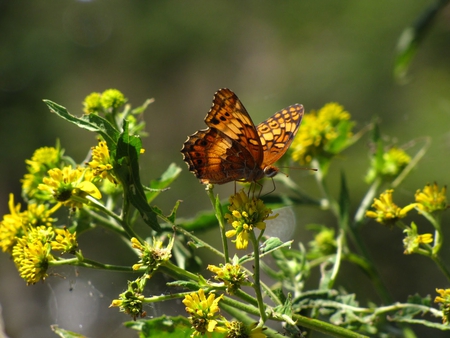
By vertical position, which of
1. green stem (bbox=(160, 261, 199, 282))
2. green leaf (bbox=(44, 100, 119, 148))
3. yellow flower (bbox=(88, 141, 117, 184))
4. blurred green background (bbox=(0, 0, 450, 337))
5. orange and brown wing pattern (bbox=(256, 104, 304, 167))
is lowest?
green stem (bbox=(160, 261, 199, 282))

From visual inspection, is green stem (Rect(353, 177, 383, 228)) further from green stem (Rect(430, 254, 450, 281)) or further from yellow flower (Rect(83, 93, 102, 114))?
yellow flower (Rect(83, 93, 102, 114))

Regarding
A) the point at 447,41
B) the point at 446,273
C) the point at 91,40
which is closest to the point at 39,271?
the point at 446,273

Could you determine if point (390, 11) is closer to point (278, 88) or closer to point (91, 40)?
point (278, 88)

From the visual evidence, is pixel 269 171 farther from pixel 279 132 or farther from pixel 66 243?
pixel 66 243

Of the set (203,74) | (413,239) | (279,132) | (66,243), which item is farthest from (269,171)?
(203,74)

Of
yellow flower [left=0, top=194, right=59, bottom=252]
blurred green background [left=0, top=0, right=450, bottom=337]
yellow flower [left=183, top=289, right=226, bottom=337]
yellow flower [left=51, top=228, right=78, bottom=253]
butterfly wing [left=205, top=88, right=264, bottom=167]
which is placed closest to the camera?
yellow flower [left=183, top=289, right=226, bottom=337]

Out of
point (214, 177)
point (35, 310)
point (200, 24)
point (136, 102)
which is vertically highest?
point (200, 24)

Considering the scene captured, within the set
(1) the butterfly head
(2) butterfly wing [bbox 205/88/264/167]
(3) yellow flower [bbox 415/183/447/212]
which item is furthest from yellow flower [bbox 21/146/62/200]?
(3) yellow flower [bbox 415/183/447/212]
